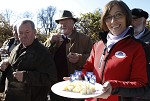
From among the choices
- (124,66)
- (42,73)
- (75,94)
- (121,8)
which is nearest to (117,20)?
(121,8)

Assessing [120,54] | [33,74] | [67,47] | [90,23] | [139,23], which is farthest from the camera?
[90,23]

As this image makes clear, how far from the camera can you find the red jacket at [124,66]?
7.34ft

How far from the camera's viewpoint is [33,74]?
322 cm

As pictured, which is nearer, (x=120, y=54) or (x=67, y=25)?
(x=120, y=54)

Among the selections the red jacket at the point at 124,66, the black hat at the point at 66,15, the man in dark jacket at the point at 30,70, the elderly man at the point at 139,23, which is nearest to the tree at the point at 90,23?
the elderly man at the point at 139,23

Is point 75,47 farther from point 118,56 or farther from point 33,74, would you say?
point 118,56

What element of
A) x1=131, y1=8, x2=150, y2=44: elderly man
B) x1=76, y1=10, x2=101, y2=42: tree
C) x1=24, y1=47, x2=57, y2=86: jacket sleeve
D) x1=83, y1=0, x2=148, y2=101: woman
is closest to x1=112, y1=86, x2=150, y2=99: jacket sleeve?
x1=83, y1=0, x2=148, y2=101: woman

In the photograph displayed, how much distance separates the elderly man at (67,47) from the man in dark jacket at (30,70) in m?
0.77

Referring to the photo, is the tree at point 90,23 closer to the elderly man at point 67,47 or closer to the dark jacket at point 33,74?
the elderly man at point 67,47

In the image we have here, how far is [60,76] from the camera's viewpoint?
168 inches

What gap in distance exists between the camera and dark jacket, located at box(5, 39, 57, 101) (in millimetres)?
3273

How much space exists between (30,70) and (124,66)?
54.0 inches

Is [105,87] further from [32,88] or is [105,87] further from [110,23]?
[32,88]

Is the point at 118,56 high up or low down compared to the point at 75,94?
up
